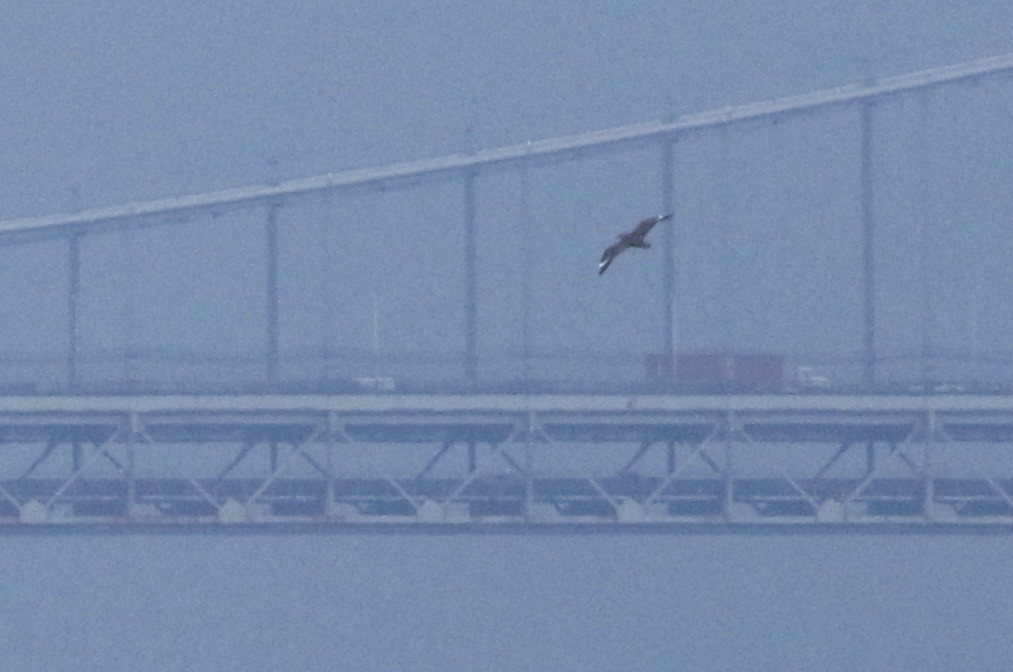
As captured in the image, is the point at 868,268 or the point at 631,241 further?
the point at 868,268

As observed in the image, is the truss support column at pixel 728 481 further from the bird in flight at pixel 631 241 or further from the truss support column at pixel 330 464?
the bird in flight at pixel 631 241

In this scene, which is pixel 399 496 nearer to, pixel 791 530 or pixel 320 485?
pixel 320 485

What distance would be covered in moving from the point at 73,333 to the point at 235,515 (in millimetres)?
2400

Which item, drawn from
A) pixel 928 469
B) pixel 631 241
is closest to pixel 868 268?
pixel 928 469

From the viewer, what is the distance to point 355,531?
2047 cm

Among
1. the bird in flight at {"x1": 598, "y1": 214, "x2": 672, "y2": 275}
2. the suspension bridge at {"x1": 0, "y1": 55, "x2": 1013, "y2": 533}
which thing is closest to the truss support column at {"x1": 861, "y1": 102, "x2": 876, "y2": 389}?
the suspension bridge at {"x1": 0, "y1": 55, "x2": 1013, "y2": 533}

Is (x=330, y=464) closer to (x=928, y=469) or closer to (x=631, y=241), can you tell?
(x=928, y=469)

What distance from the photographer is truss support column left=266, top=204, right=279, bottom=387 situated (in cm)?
2136

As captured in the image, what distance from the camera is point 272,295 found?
22.1 meters

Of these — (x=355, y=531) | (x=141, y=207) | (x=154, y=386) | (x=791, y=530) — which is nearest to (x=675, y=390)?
(x=791, y=530)

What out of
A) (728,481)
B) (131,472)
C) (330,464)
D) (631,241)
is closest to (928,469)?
(728,481)

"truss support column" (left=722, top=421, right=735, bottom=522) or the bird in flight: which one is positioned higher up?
the bird in flight

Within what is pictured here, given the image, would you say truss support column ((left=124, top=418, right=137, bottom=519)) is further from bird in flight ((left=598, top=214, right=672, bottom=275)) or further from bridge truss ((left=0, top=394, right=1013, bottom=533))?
bird in flight ((left=598, top=214, right=672, bottom=275))

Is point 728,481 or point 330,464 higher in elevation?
point 330,464
